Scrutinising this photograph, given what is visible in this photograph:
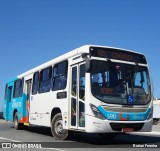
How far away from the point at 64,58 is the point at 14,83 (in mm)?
8243

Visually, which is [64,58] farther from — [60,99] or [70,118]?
[70,118]

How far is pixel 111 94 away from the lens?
35.2 feet

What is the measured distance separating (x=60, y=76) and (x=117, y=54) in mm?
2518

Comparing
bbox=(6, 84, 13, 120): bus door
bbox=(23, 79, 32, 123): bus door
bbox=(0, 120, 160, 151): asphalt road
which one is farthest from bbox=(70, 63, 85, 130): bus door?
bbox=(6, 84, 13, 120): bus door

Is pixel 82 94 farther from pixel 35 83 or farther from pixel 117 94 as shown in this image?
pixel 35 83

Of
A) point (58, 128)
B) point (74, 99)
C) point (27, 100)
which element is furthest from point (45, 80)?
point (74, 99)

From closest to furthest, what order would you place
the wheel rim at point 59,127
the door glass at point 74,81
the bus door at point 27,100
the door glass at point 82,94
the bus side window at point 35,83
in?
the door glass at point 82,94 < the door glass at point 74,81 < the wheel rim at point 59,127 < the bus side window at point 35,83 < the bus door at point 27,100

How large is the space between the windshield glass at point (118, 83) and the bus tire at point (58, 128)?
8.06 feet

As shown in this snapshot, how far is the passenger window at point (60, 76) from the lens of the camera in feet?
40.5

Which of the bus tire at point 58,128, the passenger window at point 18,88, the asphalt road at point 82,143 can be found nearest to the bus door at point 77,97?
the asphalt road at point 82,143

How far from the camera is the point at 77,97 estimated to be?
37.1 feet

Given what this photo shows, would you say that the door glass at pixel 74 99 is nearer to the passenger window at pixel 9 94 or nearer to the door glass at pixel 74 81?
the door glass at pixel 74 81

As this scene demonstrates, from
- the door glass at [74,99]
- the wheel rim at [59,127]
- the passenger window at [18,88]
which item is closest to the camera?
the door glass at [74,99]

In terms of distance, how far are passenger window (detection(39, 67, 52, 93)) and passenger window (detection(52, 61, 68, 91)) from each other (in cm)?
55
